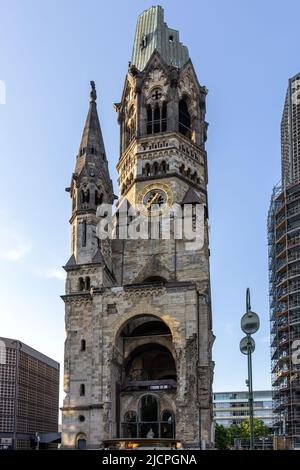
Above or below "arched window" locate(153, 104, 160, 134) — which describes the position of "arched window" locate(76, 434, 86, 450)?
below

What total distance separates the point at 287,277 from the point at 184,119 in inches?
734

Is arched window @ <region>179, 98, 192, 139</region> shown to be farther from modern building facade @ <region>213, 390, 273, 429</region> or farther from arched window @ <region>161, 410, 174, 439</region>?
modern building facade @ <region>213, 390, 273, 429</region>

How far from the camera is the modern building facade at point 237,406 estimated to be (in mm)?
150000

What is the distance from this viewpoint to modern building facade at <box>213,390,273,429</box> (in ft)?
492

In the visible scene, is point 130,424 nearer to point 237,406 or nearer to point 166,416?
point 166,416

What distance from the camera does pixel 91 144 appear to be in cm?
6041

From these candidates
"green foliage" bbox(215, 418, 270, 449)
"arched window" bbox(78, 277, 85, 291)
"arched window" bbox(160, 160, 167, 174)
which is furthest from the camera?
"green foliage" bbox(215, 418, 270, 449)

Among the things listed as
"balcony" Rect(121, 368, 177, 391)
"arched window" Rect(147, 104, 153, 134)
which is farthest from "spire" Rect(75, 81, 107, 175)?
"balcony" Rect(121, 368, 177, 391)

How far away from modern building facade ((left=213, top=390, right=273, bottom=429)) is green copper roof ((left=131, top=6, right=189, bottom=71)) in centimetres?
10254

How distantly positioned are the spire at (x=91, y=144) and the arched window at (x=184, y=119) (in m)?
8.09

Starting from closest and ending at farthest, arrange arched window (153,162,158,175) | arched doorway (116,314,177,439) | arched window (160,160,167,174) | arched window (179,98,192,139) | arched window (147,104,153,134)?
arched doorway (116,314,177,439) < arched window (160,160,167,174) < arched window (153,162,158,175) < arched window (147,104,153,134) < arched window (179,98,192,139)

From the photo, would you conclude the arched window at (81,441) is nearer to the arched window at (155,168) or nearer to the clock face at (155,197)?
the clock face at (155,197)

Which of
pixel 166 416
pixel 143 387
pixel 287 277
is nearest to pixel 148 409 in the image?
pixel 166 416

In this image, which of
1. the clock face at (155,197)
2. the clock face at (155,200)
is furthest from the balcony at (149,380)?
the clock face at (155,200)
